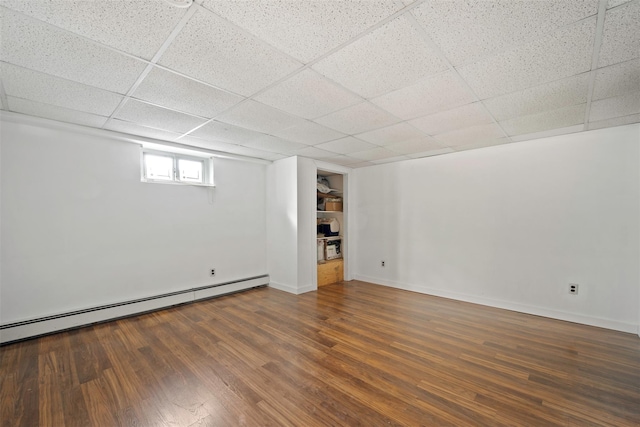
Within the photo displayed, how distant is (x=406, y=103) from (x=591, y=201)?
Result: 2.71 metres

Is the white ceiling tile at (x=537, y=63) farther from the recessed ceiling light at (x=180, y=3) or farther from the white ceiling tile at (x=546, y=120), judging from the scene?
the recessed ceiling light at (x=180, y=3)

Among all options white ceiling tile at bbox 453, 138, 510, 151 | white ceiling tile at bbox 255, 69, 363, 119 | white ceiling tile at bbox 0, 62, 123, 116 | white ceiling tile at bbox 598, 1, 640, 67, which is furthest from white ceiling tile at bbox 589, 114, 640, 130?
white ceiling tile at bbox 0, 62, 123, 116

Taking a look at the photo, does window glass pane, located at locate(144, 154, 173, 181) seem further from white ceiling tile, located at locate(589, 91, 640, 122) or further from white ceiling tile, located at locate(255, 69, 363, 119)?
white ceiling tile, located at locate(589, 91, 640, 122)

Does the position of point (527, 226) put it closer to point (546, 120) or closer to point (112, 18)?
point (546, 120)

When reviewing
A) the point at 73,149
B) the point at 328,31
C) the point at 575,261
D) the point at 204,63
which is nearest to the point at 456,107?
the point at 328,31

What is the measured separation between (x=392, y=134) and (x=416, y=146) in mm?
750

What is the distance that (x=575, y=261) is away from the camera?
3.12 m

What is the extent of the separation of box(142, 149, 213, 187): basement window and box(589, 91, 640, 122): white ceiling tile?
4.73m

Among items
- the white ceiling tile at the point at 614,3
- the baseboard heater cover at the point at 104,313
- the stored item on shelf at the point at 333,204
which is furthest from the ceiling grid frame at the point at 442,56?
the baseboard heater cover at the point at 104,313

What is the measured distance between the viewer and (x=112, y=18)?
4.35 feet

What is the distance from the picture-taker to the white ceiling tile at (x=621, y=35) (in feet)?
4.18

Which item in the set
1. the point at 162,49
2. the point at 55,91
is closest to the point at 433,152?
the point at 162,49

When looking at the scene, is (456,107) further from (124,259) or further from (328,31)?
(124,259)

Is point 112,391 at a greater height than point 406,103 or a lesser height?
lesser
